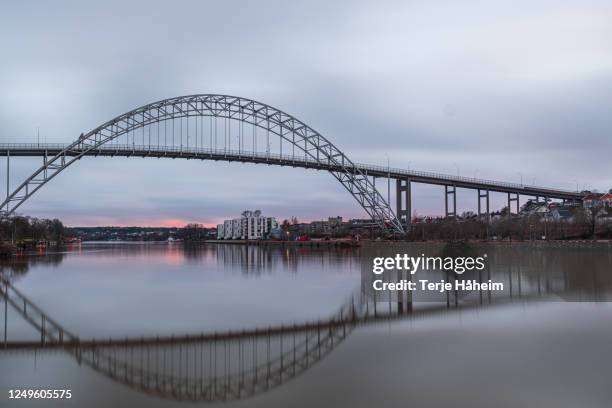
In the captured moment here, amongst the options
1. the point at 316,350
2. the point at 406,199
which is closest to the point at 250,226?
the point at 406,199

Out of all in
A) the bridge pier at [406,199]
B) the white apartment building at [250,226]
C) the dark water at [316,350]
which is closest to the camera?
the dark water at [316,350]

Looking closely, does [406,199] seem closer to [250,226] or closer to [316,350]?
[316,350]

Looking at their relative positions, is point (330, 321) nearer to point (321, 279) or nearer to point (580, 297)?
point (580, 297)

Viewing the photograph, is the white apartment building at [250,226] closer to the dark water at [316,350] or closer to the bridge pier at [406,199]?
the bridge pier at [406,199]

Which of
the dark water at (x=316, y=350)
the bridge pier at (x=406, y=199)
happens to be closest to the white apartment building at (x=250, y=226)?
the bridge pier at (x=406, y=199)

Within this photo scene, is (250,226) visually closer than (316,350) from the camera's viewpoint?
No

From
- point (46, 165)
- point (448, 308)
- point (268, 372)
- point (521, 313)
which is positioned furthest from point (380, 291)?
point (46, 165)

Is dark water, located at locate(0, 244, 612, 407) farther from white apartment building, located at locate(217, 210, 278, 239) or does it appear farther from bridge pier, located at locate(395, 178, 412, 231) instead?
A: white apartment building, located at locate(217, 210, 278, 239)
